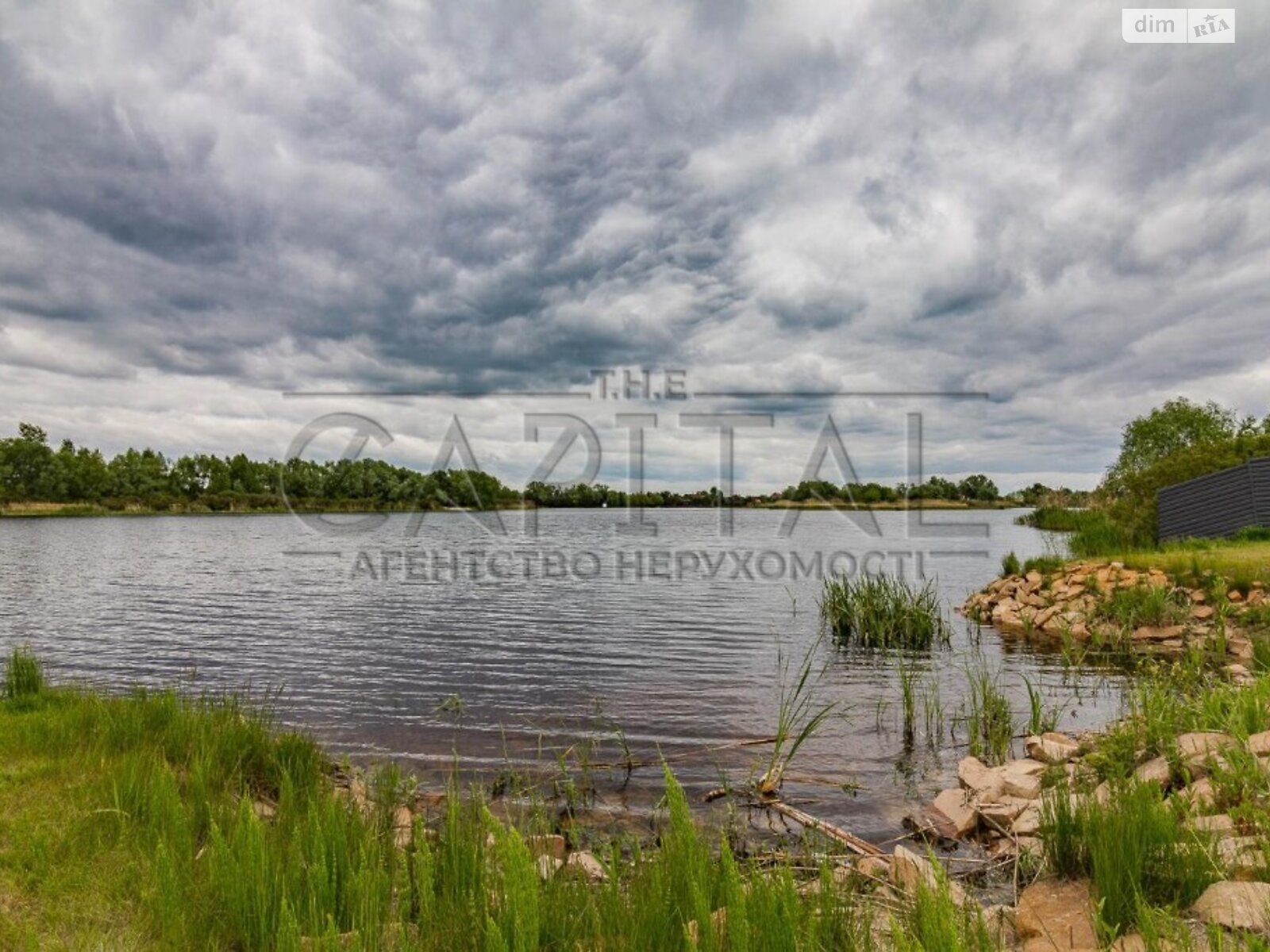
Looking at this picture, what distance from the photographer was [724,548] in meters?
49.5

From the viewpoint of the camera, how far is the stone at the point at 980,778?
770 centimetres

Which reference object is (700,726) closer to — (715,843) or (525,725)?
(525,725)

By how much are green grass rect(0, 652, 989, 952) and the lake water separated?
3383 mm

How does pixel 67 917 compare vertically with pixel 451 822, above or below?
below

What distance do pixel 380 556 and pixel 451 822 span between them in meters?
43.9

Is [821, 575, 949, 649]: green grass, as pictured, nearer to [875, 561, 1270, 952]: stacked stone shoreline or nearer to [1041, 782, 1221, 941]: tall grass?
[875, 561, 1270, 952]: stacked stone shoreline

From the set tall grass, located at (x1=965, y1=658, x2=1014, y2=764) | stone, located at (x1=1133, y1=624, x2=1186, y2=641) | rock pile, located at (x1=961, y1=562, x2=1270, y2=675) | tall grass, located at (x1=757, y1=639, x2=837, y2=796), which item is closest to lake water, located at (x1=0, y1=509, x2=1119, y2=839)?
tall grass, located at (x1=757, y1=639, x2=837, y2=796)

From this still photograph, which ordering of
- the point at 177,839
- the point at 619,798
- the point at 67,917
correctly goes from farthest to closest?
the point at 619,798 → the point at 177,839 → the point at 67,917

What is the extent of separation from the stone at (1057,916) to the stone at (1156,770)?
1661 mm

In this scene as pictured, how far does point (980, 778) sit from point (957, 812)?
93cm

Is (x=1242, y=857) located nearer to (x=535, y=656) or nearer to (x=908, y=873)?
(x=908, y=873)

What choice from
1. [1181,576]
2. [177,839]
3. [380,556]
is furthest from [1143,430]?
[177,839]

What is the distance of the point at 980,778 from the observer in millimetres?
8086

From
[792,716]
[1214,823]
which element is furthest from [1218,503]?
[1214,823]
